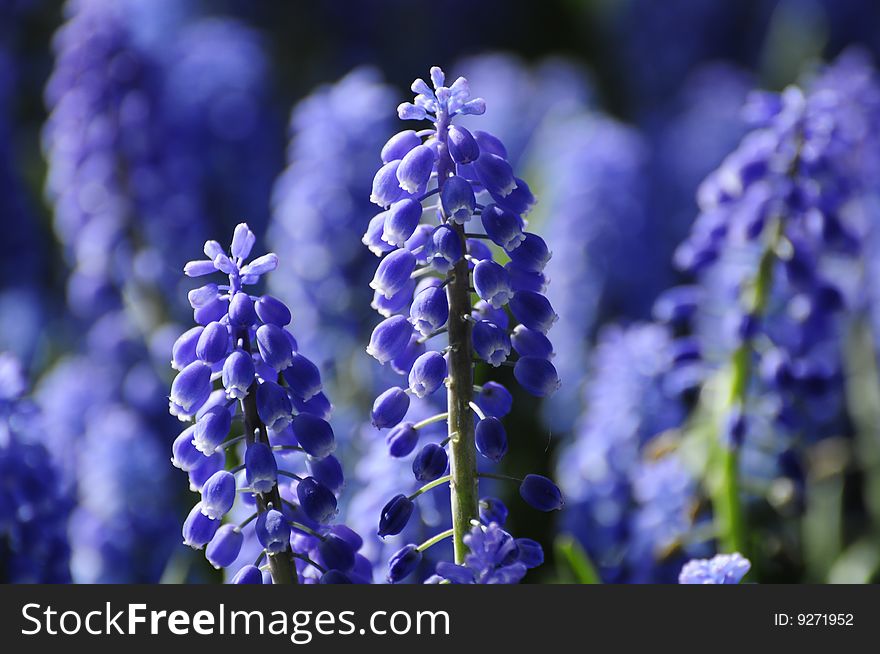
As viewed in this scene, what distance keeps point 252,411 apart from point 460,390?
0.33 meters

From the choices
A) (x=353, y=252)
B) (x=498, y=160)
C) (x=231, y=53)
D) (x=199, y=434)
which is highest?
(x=231, y=53)

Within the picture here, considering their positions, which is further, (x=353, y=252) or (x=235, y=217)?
(x=235, y=217)

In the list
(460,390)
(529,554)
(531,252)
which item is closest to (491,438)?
(460,390)

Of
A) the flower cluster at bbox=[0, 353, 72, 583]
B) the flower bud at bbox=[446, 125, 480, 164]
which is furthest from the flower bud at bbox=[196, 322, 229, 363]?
the flower cluster at bbox=[0, 353, 72, 583]

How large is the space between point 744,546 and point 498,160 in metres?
1.44

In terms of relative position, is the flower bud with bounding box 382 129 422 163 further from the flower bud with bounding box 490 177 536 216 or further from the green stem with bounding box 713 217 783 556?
the green stem with bounding box 713 217 783 556

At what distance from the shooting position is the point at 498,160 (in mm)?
1786

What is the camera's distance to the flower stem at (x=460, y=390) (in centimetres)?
182

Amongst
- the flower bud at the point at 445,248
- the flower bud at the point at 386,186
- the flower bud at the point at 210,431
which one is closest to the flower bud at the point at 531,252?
the flower bud at the point at 445,248

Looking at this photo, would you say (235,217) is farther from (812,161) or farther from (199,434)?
(199,434)

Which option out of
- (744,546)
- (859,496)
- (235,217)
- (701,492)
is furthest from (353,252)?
(859,496)

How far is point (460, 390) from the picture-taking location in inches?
72.3

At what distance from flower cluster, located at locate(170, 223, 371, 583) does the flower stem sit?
0.19m

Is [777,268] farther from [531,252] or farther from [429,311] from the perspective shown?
[429,311]
